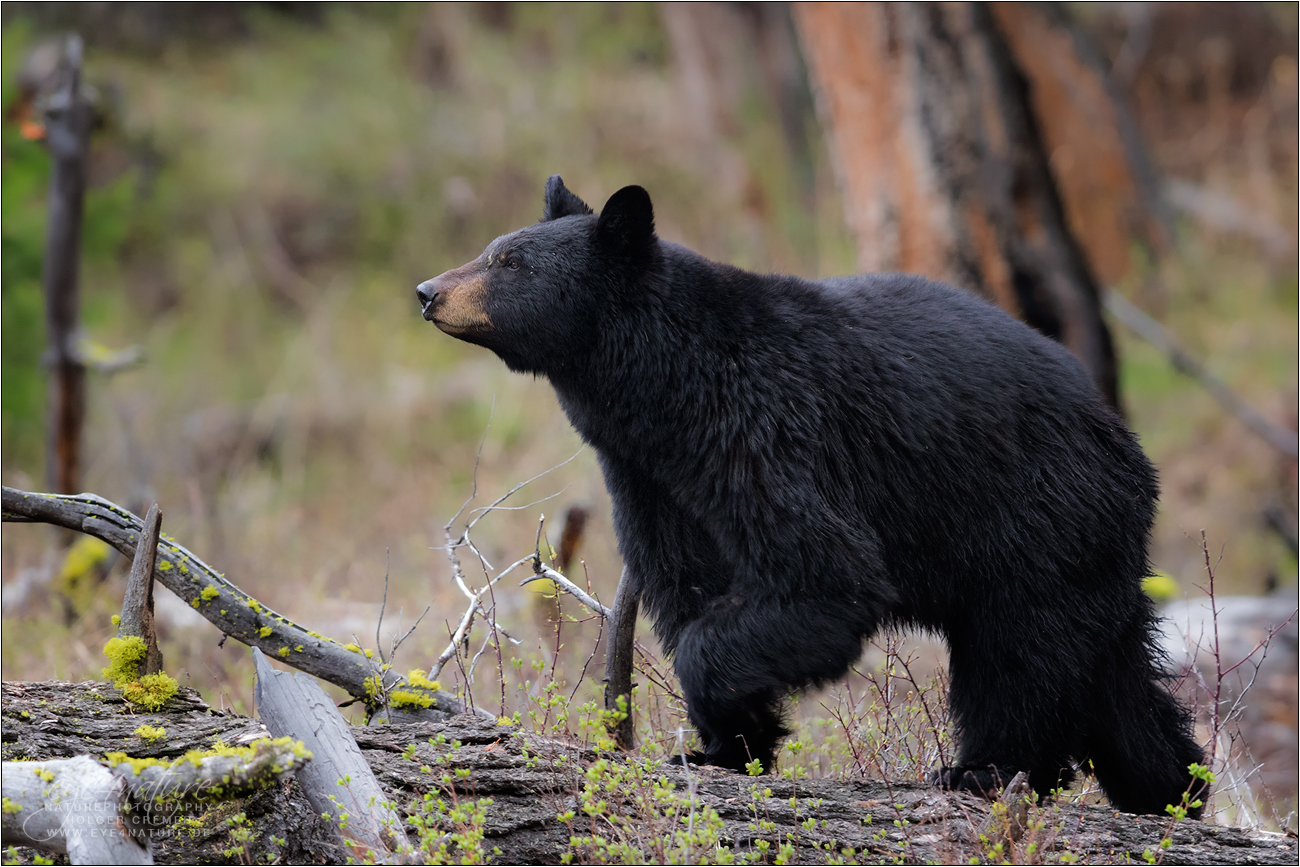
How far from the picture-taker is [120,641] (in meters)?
3.05

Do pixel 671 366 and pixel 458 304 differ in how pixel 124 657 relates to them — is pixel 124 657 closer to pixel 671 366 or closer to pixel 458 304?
pixel 458 304

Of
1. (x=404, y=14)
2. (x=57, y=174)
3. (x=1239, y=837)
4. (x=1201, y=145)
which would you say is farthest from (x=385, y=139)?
(x=1239, y=837)

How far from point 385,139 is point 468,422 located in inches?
231

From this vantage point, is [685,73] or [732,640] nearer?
[732,640]

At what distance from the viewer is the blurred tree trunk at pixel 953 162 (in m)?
7.47

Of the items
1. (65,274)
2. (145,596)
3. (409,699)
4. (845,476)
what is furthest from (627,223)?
(65,274)

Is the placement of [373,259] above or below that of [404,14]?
below

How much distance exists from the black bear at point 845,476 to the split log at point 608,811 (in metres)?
0.28

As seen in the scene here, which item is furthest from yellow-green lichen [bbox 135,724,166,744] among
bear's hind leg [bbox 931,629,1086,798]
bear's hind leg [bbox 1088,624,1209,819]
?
bear's hind leg [bbox 1088,624,1209,819]

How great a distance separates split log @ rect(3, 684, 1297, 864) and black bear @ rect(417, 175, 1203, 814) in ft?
0.91

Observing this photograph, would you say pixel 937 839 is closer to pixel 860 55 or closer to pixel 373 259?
pixel 860 55

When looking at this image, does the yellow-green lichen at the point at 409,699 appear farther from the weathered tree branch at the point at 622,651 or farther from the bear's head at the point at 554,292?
the bear's head at the point at 554,292

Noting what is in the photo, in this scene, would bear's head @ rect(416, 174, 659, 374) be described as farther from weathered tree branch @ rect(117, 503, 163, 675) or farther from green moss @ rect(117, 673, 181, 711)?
green moss @ rect(117, 673, 181, 711)

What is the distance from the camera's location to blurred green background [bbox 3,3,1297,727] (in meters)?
8.41
